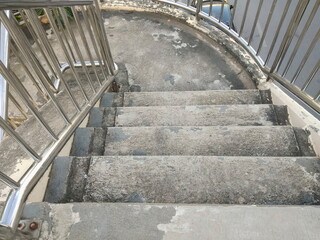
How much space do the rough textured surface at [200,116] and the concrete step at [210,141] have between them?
253mm

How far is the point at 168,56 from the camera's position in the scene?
10.3 ft

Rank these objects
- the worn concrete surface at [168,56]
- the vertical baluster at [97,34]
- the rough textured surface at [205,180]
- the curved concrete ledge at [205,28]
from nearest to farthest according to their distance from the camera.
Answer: the rough textured surface at [205,180]
the vertical baluster at [97,34]
the curved concrete ledge at [205,28]
the worn concrete surface at [168,56]

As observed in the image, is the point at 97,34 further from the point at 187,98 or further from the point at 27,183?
the point at 27,183

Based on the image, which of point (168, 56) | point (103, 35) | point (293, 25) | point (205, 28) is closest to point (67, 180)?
point (103, 35)

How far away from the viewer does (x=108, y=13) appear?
373cm

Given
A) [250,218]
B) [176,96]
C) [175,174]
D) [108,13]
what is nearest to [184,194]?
[175,174]

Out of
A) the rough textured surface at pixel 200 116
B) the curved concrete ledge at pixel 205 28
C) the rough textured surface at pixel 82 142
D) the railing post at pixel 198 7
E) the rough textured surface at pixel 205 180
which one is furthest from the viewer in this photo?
the railing post at pixel 198 7

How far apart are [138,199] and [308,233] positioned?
26.6 inches

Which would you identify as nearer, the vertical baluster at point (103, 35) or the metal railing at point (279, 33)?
the metal railing at point (279, 33)

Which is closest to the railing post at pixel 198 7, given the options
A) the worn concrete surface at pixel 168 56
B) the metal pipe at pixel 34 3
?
the worn concrete surface at pixel 168 56

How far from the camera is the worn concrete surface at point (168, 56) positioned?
2877 mm

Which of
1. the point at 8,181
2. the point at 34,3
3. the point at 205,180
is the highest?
the point at 34,3

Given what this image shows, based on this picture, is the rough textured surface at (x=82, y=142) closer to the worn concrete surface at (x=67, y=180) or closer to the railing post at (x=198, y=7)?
the worn concrete surface at (x=67, y=180)

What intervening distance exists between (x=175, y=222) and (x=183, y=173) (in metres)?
0.35
